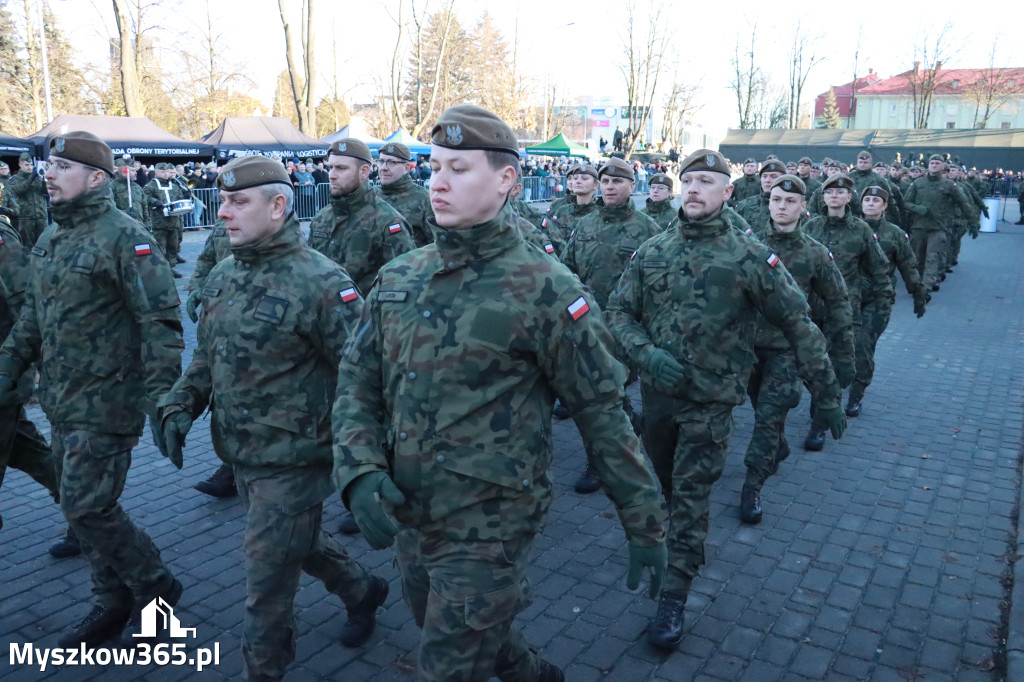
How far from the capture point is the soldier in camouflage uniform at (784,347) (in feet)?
19.3

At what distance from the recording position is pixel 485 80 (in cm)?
6225

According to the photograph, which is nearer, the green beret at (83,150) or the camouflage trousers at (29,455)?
the green beret at (83,150)

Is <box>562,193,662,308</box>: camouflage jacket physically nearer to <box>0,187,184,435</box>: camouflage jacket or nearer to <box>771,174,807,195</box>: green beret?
<box>771,174,807,195</box>: green beret

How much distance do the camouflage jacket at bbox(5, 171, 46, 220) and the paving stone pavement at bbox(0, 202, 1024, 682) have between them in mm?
10658

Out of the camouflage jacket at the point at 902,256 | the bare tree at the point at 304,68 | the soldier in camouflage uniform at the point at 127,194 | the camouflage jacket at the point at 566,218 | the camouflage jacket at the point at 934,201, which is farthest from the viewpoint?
the bare tree at the point at 304,68

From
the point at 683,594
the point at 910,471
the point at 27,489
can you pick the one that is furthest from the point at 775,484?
the point at 27,489

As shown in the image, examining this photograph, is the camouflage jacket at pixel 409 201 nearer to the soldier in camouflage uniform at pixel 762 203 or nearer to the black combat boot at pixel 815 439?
the black combat boot at pixel 815 439

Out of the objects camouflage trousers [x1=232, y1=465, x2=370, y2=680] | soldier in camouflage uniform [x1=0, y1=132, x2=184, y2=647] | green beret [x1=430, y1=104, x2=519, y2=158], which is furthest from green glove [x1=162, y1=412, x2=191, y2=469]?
green beret [x1=430, y1=104, x2=519, y2=158]

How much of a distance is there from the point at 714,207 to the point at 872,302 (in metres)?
4.68

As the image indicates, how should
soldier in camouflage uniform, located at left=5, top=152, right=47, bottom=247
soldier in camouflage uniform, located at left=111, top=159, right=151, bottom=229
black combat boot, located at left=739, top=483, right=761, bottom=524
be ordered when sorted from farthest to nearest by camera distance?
soldier in camouflage uniform, located at left=5, top=152, right=47, bottom=247, soldier in camouflage uniform, located at left=111, top=159, right=151, bottom=229, black combat boot, located at left=739, top=483, right=761, bottom=524

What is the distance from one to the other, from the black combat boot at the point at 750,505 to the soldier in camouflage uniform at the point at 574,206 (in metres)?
3.87

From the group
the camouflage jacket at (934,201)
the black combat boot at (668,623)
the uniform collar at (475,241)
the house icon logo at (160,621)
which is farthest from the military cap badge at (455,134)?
the camouflage jacket at (934,201)

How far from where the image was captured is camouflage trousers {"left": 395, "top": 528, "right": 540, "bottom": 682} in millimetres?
2770

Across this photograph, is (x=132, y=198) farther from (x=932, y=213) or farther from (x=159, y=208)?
(x=932, y=213)
